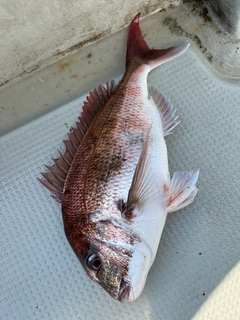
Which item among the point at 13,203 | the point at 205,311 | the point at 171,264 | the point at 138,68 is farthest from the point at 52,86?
the point at 205,311

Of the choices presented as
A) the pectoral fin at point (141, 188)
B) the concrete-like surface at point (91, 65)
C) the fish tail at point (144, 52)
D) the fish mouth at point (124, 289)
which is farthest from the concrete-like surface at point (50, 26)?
the fish mouth at point (124, 289)

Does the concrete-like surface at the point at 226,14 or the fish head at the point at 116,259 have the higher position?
the concrete-like surface at the point at 226,14

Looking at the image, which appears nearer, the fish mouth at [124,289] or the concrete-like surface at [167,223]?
the fish mouth at [124,289]

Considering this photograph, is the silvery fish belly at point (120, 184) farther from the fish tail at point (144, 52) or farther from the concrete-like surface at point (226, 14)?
the concrete-like surface at point (226, 14)

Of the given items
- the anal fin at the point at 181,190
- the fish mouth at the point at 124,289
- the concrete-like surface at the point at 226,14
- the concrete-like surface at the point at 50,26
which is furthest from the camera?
the concrete-like surface at the point at 226,14

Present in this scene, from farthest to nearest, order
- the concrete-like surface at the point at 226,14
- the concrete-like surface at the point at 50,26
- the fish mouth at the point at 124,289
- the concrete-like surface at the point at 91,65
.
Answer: the concrete-like surface at the point at 91,65 < the concrete-like surface at the point at 226,14 < the concrete-like surface at the point at 50,26 < the fish mouth at the point at 124,289

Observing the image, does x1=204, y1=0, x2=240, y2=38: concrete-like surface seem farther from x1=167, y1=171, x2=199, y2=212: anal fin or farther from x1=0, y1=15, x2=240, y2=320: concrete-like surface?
x1=167, y1=171, x2=199, y2=212: anal fin

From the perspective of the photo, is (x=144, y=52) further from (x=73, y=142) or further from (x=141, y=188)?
(x=141, y=188)

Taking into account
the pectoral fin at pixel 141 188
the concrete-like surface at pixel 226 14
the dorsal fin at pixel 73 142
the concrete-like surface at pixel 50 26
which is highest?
the concrete-like surface at pixel 50 26
